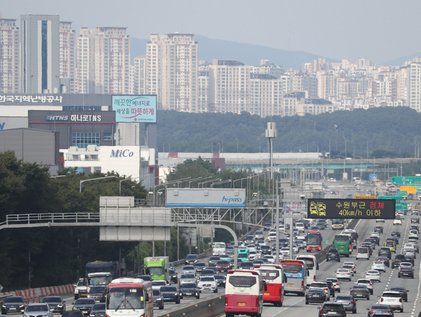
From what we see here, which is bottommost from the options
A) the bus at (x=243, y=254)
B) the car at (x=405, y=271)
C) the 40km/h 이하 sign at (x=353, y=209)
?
the car at (x=405, y=271)

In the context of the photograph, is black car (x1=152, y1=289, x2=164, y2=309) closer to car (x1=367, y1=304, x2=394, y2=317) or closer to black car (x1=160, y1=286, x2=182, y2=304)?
black car (x1=160, y1=286, x2=182, y2=304)

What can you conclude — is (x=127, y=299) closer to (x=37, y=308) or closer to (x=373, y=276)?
(x=37, y=308)

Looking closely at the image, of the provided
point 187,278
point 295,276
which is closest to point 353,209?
point 187,278

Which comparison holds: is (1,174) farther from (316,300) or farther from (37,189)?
(316,300)

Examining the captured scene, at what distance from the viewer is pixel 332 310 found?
258 ft

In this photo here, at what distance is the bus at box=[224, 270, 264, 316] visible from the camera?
79.5 metres

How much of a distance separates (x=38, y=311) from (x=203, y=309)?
30.9ft

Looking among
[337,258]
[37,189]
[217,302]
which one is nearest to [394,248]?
[337,258]

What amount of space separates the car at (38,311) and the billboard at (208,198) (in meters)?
52.6

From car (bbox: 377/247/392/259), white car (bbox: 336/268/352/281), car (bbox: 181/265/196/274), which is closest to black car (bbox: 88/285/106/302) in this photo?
car (bbox: 181/265/196/274)

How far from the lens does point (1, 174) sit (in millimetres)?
120625

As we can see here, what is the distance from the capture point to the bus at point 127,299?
67562 mm

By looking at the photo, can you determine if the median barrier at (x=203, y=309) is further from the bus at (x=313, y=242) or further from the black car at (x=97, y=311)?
the bus at (x=313, y=242)

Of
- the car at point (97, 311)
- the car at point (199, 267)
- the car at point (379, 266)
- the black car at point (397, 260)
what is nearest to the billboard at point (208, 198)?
the car at point (199, 267)
